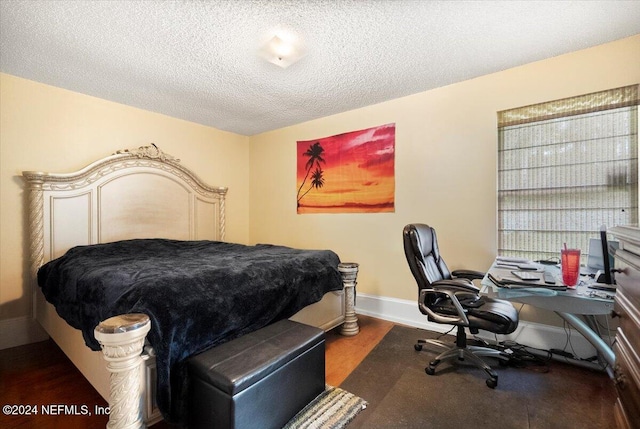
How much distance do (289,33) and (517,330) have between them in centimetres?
307

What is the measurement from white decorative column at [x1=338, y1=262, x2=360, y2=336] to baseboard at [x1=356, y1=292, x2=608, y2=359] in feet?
1.84

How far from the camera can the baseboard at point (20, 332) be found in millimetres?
2500

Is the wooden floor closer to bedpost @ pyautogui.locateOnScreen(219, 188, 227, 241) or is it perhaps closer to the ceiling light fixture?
bedpost @ pyautogui.locateOnScreen(219, 188, 227, 241)

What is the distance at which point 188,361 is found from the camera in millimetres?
1426

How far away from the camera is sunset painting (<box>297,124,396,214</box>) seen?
3.22 metres

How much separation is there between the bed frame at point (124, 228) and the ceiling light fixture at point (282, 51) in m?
1.87

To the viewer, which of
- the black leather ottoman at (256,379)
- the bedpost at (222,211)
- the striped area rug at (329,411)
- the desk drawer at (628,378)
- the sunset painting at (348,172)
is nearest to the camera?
the desk drawer at (628,378)

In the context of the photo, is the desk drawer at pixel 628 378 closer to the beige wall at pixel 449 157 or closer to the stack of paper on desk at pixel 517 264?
the stack of paper on desk at pixel 517 264

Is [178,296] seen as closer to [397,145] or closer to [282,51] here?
[282,51]

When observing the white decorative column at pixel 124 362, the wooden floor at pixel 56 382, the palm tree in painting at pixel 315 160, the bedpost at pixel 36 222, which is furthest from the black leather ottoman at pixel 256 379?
the palm tree in painting at pixel 315 160

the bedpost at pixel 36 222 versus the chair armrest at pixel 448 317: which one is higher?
the bedpost at pixel 36 222

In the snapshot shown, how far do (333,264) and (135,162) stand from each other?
256 centimetres

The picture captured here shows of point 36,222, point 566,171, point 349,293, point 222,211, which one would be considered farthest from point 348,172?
point 36,222

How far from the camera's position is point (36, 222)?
2.52 m
